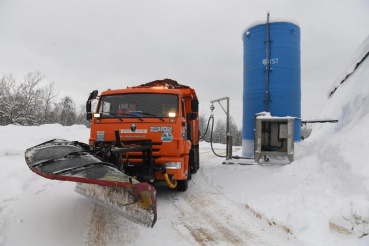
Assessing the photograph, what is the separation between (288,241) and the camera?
334 centimetres

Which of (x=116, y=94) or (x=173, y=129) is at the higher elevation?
(x=116, y=94)

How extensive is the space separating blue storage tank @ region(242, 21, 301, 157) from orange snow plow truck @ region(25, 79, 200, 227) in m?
4.24

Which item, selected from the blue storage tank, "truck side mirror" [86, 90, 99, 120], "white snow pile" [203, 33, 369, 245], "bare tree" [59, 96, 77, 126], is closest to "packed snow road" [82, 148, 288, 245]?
"white snow pile" [203, 33, 369, 245]

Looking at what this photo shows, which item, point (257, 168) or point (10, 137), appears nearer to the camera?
point (257, 168)

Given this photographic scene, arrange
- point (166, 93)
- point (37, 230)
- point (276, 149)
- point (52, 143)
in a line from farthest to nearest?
point (276, 149) < point (166, 93) < point (52, 143) < point (37, 230)

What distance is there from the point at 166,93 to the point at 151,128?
0.99 metres

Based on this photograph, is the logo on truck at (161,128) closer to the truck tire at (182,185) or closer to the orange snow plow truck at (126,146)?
the orange snow plow truck at (126,146)

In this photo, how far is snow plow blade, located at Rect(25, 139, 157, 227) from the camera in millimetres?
2783

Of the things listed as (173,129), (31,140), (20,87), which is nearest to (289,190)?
(173,129)

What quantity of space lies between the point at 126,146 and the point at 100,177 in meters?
2.10

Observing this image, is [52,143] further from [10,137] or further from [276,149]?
[10,137]

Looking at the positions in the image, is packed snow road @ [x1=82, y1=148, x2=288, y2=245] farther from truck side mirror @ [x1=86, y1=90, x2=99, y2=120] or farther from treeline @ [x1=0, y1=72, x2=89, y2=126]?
treeline @ [x1=0, y1=72, x2=89, y2=126]

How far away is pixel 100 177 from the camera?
115 inches

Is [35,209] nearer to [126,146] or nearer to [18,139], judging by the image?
[126,146]
